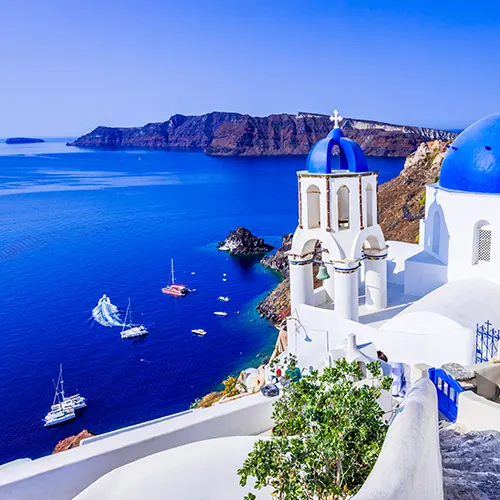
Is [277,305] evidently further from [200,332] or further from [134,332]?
[134,332]

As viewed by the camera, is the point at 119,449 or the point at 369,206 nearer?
the point at 119,449

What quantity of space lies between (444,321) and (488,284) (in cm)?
225

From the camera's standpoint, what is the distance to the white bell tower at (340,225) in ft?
41.1

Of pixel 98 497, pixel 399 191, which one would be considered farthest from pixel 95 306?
pixel 98 497

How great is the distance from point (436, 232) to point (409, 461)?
1202 cm

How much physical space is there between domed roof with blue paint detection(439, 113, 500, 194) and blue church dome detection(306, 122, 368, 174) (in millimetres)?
2395

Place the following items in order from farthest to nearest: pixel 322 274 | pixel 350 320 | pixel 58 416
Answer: pixel 58 416, pixel 322 274, pixel 350 320

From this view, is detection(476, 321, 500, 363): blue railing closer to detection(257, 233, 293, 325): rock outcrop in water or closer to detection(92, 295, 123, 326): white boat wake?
detection(257, 233, 293, 325): rock outcrop in water

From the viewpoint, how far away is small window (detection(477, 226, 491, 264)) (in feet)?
42.0

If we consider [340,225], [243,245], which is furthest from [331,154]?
[243,245]

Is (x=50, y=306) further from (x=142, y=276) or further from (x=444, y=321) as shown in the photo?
(x=444, y=321)

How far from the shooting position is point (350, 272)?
41.8 feet

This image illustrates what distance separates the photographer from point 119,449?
6.07 meters

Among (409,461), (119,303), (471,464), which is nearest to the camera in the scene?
(409,461)
